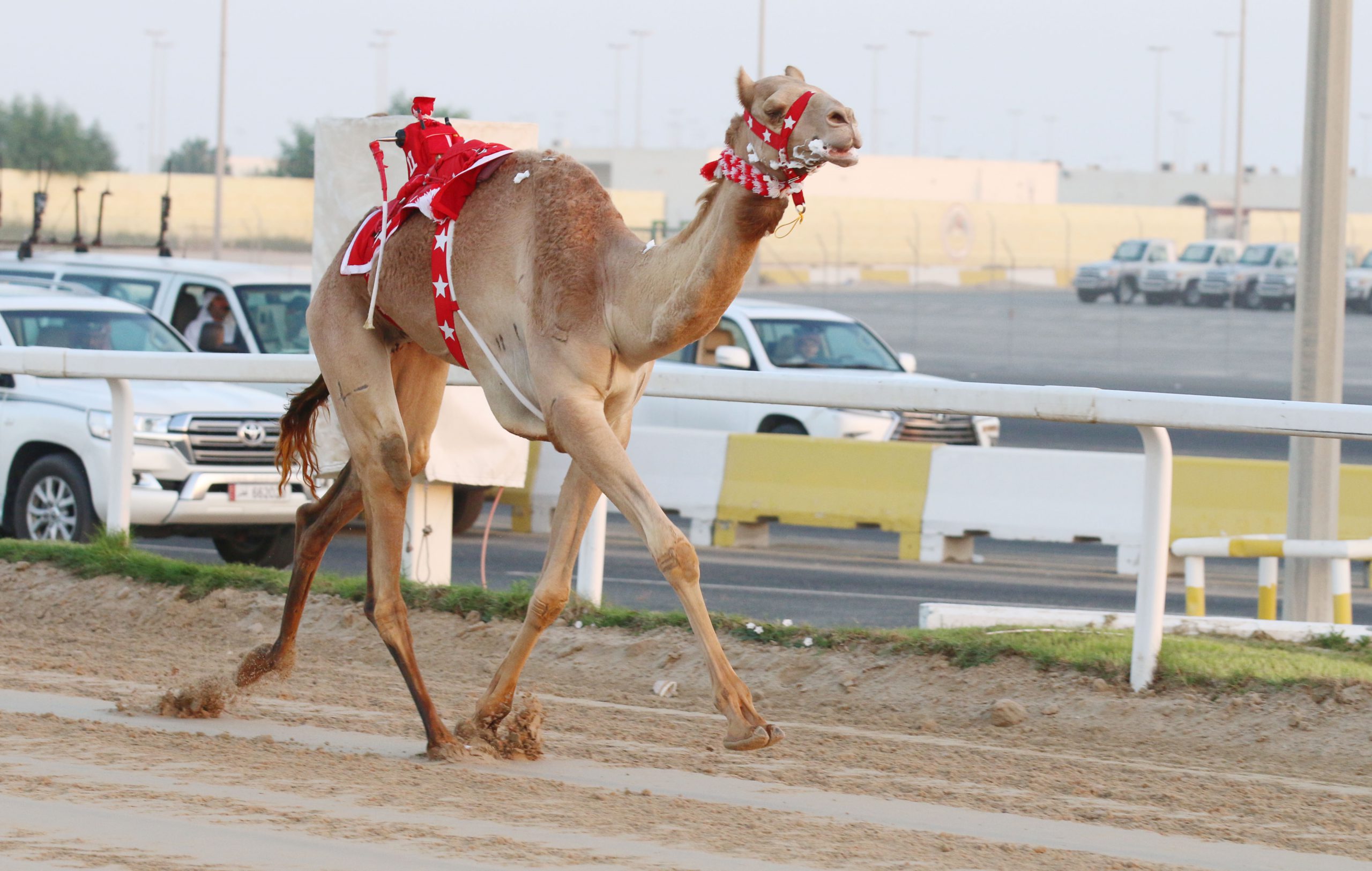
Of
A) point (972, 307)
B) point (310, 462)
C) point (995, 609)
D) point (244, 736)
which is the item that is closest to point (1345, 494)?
point (995, 609)

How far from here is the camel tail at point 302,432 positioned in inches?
303

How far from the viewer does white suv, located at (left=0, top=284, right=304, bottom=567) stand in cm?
1288

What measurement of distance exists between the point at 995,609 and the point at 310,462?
3.04 meters

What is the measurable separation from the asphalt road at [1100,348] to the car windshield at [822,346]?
5.67 meters

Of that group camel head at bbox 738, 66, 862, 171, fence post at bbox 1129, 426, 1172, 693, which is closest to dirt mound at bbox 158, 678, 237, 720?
camel head at bbox 738, 66, 862, 171

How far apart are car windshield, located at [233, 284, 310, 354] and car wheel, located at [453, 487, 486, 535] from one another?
2026mm

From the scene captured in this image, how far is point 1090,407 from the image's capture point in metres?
7.27

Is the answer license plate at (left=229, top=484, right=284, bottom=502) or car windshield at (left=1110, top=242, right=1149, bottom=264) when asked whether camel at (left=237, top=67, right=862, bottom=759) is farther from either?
car windshield at (left=1110, top=242, right=1149, bottom=264)

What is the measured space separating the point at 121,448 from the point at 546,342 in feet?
13.1

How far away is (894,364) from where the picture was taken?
19672 millimetres

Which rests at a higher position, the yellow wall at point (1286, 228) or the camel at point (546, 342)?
the yellow wall at point (1286, 228)

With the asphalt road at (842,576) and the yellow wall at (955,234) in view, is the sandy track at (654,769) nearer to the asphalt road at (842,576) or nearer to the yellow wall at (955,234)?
the asphalt road at (842,576)

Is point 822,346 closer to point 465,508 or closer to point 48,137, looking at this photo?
point 465,508

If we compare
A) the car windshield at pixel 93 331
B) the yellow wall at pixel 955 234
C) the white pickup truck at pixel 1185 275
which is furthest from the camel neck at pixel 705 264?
the yellow wall at pixel 955 234
